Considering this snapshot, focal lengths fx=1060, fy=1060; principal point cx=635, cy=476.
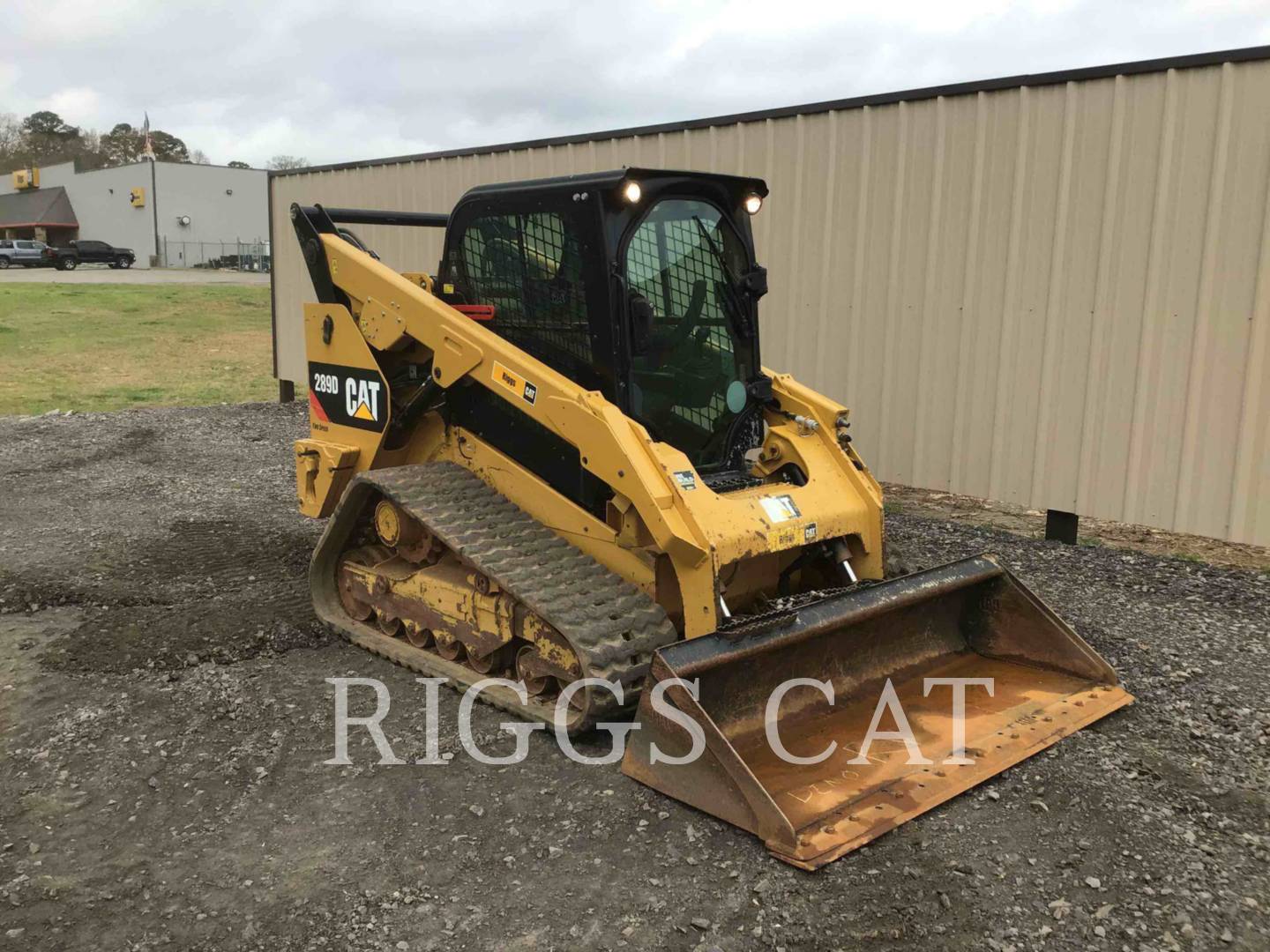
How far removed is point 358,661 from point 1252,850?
153 inches

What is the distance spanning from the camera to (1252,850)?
3.52m

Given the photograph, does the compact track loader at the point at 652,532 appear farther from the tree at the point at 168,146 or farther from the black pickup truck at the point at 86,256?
the tree at the point at 168,146

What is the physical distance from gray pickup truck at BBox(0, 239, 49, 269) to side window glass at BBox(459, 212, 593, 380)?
46.7 meters

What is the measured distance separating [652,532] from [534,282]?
4.98 feet

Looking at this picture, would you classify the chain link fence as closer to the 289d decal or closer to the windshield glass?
the 289d decal

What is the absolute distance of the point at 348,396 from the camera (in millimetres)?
5805

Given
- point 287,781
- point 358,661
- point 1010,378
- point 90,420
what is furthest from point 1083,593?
point 90,420

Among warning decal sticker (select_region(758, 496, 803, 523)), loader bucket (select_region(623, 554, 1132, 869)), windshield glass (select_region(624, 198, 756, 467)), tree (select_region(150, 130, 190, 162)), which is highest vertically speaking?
tree (select_region(150, 130, 190, 162))

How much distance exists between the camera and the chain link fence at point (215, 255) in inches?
2034

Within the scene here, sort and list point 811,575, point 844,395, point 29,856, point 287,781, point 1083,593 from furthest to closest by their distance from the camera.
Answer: point 844,395 → point 1083,593 → point 811,575 → point 287,781 → point 29,856

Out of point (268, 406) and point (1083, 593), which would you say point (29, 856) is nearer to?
point (1083, 593)

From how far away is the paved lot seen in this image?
119 feet

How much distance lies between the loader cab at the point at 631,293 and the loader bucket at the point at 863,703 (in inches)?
42.7

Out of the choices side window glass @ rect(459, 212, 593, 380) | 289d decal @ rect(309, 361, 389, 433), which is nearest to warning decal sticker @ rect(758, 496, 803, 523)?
side window glass @ rect(459, 212, 593, 380)
